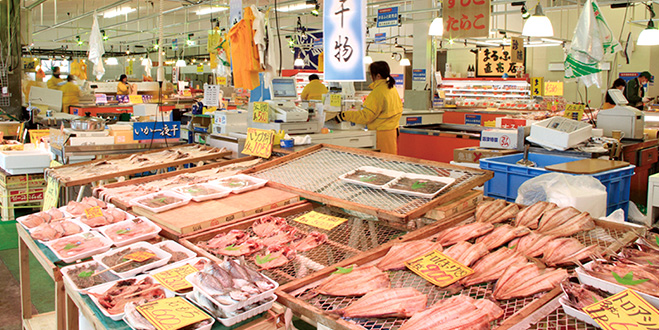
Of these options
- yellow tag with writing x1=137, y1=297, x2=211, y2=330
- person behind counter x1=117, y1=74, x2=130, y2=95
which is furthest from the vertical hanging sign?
person behind counter x1=117, y1=74, x2=130, y2=95

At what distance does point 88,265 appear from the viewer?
2.22 metres

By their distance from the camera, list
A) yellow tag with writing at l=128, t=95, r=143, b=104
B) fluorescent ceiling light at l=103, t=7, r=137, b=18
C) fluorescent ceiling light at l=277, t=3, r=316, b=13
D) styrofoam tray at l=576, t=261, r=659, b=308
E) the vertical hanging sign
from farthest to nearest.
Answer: fluorescent ceiling light at l=103, t=7, r=137, b=18
fluorescent ceiling light at l=277, t=3, r=316, b=13
yellow tag with writing at l=128, t=95, r=143, b=104
the vertical hanging sign
styrofoam tray at l=576, t=261, r=659, b=308

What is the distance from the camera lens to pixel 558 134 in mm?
4363

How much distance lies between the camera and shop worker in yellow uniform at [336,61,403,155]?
6051mm

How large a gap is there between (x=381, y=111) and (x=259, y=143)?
7.64 ft

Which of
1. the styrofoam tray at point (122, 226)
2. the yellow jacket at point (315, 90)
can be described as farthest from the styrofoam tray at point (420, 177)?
the yellow jacket at point (315, 90)

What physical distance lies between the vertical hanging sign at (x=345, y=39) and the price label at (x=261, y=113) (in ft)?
3.24

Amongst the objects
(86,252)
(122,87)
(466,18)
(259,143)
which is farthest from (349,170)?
(122,87)

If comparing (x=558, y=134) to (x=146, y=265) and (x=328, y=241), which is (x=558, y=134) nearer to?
(x=328, y=241)

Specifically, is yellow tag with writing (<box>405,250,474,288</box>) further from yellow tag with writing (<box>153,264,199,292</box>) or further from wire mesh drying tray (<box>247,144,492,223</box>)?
yellow tag with writing (<box>153,264,199,292</box>)

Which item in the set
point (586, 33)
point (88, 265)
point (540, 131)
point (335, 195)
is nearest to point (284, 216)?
point (335, 195)

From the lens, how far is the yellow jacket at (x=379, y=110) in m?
6.05

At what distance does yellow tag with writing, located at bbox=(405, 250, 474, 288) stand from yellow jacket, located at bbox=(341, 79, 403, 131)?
4016 mm

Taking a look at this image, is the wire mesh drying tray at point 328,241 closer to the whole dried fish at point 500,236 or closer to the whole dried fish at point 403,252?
the whole dried fish at point 403,252
